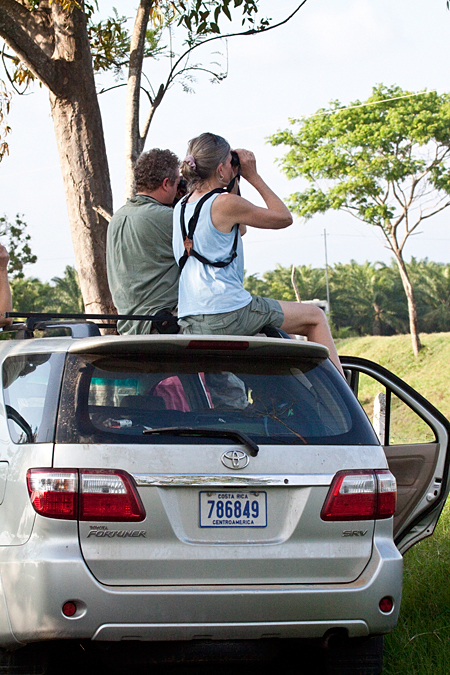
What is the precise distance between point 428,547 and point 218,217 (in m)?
3.25

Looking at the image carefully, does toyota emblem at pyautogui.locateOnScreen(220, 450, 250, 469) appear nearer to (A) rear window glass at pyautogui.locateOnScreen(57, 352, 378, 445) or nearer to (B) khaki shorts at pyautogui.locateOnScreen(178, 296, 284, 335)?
(A) rear window glass at pyautogui.locateOnScreen(57, 352, 378, 445)

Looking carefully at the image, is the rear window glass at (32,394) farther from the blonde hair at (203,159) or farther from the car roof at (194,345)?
the blonde hair at (203,159)

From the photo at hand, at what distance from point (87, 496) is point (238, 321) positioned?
1525 millimetres

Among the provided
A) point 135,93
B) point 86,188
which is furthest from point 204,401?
point 135,93

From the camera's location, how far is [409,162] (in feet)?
94.0

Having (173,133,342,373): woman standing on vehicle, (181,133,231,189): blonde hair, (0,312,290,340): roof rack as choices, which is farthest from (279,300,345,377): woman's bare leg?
(181,133,231,189): blonde hair

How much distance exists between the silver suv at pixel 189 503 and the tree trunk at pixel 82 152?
4.12m

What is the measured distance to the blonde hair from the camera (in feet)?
14.4

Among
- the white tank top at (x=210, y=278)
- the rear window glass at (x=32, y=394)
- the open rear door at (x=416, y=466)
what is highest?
the white tank top at (x=210, y=278)

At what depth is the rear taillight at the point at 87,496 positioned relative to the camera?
9.81 feet

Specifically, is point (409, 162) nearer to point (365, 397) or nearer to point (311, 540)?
point (365, 397)

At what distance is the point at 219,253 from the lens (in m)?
4.27

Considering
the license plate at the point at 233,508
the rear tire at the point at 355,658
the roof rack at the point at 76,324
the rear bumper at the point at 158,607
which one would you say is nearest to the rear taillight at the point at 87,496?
the rear bumper at the point at 158,607

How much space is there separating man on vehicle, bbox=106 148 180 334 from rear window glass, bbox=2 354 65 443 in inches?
46.9
